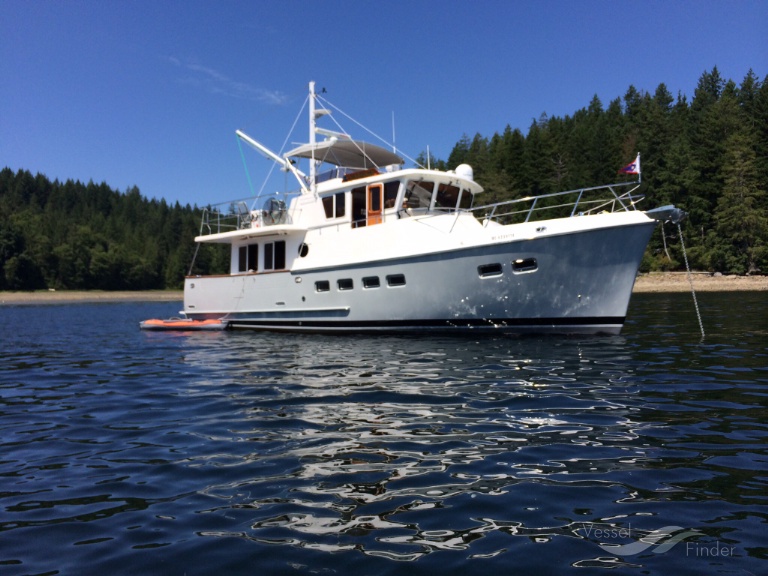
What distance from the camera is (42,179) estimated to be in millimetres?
121000

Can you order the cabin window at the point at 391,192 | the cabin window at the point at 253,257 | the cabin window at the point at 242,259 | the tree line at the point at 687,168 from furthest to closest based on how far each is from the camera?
the tree line at the point at 687,168, the cabin window at the point at 242,259, the cabin window at the point at 253,257, the cabin window at the point at 391,192

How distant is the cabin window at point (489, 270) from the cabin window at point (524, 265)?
0.37 m

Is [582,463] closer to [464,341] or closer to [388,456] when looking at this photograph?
[388,456]

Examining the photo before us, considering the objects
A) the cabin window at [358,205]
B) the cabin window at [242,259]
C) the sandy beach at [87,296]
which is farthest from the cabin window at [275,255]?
the sandy beach at [87,296]

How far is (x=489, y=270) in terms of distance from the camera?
1241cm

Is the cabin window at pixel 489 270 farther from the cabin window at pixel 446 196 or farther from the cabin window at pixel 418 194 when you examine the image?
the cabin window at pixel 418 194

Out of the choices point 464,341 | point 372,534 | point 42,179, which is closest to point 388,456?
point 372,534

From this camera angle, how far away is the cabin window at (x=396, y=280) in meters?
13.5

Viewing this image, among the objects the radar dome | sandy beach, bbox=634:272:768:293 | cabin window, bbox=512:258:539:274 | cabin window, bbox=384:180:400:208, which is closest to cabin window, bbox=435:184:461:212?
the radar dome

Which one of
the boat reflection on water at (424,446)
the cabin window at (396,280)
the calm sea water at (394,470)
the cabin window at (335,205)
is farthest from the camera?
the cabin window at (335,205)

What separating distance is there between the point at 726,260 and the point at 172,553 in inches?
2201

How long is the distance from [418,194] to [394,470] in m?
11.4

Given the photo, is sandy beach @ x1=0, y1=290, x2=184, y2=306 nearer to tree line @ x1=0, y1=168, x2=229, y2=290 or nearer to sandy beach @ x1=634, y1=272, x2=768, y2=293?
tree line @ x1=0, y1=168, x2=229, y2=290

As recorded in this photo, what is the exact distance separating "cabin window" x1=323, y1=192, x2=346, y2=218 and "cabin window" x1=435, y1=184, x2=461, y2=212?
2.77 meters
